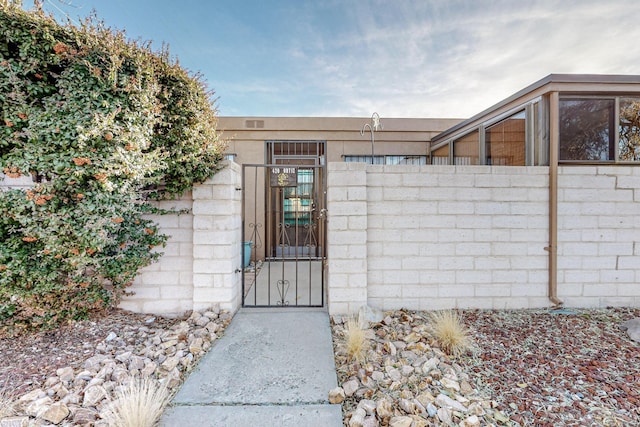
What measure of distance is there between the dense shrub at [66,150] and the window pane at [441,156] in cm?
535

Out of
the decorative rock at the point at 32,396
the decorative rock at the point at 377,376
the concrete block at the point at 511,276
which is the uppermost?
the concrete block at the point at 511,276

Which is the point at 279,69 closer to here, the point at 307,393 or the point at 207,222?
the point at 207,222

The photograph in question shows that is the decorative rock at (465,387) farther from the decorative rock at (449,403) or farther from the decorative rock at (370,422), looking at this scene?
the decorative rock at (370,422)

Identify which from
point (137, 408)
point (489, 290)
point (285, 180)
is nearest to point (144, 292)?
point (137, 408)

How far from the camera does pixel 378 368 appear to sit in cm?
218

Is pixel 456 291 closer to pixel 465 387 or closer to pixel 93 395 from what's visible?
pixel 465 387

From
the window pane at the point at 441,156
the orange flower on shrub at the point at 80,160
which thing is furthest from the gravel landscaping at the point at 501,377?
the window pane at the point at 441,156

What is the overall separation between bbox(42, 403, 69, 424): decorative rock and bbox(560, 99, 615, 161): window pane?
213 inches

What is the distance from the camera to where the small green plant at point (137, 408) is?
156cm

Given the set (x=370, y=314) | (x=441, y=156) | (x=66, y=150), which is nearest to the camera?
(x=66, y=150)

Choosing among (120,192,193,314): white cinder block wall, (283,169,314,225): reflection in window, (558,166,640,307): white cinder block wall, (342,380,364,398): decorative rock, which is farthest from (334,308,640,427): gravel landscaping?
(283,169,314,225): reflection in window

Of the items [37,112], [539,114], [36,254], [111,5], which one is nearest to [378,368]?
[36,254]

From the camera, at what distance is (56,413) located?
1.65 m

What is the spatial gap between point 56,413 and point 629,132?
644 cm
